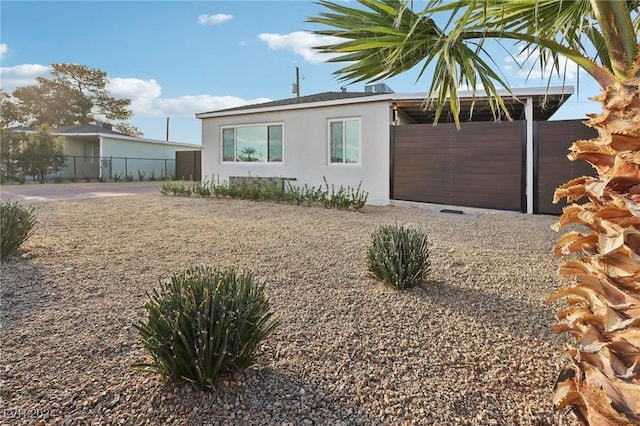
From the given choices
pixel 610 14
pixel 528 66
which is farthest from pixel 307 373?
pixel 528 66

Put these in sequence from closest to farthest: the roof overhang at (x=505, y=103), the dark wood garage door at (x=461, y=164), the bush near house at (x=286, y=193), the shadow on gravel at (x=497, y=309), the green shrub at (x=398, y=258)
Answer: the shadow on gravel at (x=497, y=309), the green shrub at (x=398, y=258), the roof overhang at (x=505, y=103), the dark wood garage door at (x=461, y=164), the bush near house at (x=286, y=193)

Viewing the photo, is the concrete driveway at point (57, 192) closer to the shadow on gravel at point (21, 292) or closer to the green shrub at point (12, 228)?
the green shrub at point (12, 228)

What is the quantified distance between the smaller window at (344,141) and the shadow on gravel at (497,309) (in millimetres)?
8088

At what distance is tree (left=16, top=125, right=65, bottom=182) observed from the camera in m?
19.3

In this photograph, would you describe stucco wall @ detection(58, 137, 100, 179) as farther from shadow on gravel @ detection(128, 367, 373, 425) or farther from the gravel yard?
shadow on gravel @ detection(128, 367, 373, 425)

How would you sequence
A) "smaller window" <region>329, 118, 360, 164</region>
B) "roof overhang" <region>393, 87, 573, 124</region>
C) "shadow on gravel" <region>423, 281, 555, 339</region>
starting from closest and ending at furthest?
"shadow on gravel" <region>423, 281, 555, 339</region> < "roof overhang" <region>393, 87, 573, 124</region> < "smaller window" <region>329, 118, 360, 164</region>

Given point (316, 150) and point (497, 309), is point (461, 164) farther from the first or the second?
point (497, 309)

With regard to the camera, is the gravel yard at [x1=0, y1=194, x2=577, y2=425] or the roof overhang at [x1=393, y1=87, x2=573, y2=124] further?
the roof overhang at [x1=393, y1=87, x2=573, y2=124]

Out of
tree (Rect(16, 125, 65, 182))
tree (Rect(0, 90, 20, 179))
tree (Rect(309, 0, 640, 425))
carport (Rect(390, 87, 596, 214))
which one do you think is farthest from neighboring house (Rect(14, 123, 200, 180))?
tree (Rect(309, 0, 640, 425))

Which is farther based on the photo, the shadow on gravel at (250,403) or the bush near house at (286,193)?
the bush near house at (286,193)

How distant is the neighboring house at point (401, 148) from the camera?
941cm

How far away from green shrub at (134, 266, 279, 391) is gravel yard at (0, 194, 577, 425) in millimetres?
107

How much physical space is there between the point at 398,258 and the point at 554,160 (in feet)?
25.4

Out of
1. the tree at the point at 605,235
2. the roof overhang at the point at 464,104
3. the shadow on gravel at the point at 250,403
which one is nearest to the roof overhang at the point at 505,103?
the roof overhang at the point at 464,104
